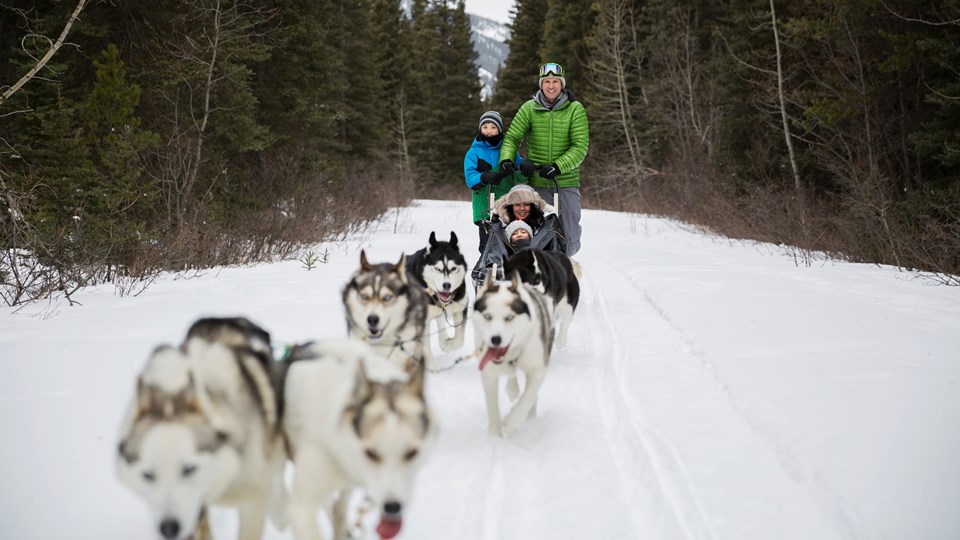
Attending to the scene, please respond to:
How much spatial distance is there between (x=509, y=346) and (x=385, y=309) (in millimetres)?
817

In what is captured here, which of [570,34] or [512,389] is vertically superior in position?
[570,34]

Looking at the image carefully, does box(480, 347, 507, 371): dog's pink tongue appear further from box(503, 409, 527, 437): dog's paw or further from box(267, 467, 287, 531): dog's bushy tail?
box(267, 467, 287, 531): dog's bushy tail

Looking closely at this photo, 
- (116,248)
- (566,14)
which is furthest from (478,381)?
(566,14)

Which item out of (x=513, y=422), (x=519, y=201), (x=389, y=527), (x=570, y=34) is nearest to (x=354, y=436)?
(x=389, y=527)

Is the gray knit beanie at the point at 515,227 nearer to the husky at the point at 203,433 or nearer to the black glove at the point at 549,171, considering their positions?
the black glove at the point at 549,171

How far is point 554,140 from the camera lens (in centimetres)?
638

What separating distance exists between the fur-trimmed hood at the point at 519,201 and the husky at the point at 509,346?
249cm

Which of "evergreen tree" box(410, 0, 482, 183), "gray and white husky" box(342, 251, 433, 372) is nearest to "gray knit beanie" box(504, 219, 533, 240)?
"gray and white husky" box(342, 251, 433, 372)

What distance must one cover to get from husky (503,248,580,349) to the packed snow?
1.19 ft

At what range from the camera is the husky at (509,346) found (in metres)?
3.22

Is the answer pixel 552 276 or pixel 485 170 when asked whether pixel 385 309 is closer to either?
pixel 552 276

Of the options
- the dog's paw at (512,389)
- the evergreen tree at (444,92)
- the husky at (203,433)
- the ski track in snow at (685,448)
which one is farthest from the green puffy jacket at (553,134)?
the evergreen tree at (444,92)

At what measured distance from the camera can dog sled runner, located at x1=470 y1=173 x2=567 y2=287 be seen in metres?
5.55

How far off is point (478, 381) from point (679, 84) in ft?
63.6
